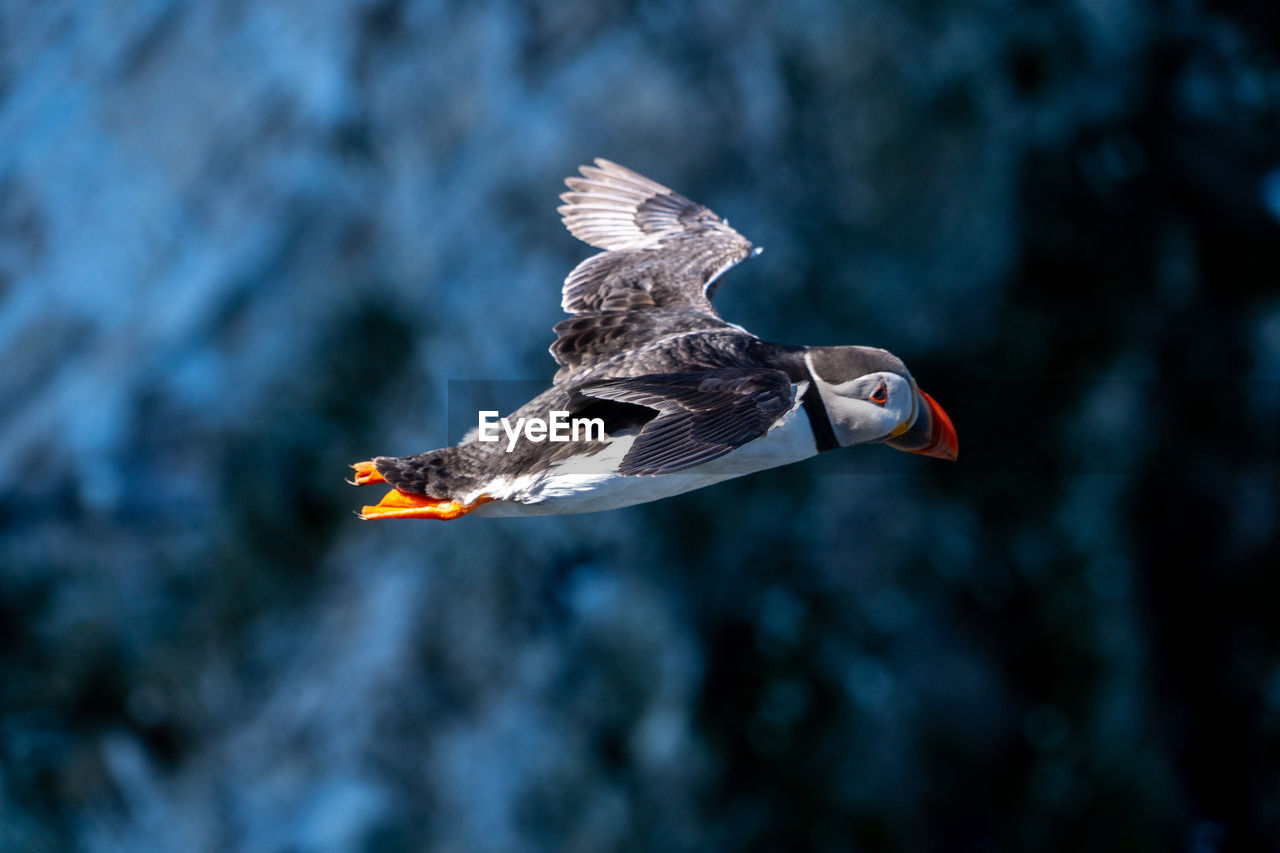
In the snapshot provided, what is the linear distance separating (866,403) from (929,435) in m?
0.55

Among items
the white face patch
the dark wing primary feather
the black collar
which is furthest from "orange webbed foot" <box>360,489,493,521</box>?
the dark wing primary feather

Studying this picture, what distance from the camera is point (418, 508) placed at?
493cm

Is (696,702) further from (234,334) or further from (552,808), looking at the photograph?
(234,334)

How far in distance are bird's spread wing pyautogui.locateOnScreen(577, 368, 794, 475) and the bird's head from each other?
1.15 feet

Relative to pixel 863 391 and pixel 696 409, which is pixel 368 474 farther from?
pixel 863 391

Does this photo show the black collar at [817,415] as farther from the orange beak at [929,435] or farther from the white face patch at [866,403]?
the orange beak at [929,435]

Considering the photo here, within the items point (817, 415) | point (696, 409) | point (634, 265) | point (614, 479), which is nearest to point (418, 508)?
point (614, 479)

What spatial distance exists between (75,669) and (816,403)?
6.38 metres

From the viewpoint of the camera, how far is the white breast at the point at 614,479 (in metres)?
4.73

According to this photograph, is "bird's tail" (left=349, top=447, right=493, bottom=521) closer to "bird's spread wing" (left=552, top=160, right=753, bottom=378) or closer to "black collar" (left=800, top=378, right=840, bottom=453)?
"bird's spread wing" (left=552, top=160, right=753, bottom=378)

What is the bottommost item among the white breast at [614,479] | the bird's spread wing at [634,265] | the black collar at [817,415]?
the white breast at [614,479]

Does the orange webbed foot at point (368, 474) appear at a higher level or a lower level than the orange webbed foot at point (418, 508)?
higher

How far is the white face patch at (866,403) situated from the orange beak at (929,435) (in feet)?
0.72

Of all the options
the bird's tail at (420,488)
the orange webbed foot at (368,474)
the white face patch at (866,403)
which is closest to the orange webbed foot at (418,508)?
the bird's tail at (420,488)
